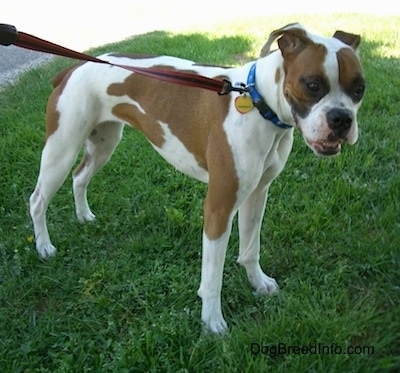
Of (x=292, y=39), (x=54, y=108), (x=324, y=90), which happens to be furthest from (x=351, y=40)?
(x=54, y=108)

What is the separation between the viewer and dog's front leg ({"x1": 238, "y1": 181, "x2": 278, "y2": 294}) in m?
3.22

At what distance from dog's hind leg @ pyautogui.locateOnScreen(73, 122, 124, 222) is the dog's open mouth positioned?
1717 mm

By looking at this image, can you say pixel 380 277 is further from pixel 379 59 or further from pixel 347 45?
Result: pixel 379 59

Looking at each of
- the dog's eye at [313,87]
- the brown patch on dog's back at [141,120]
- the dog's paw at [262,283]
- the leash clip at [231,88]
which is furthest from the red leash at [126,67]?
the dog's paw at [262,283]

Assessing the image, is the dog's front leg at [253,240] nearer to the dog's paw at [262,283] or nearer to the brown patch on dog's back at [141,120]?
the dog's paw at [262,283]

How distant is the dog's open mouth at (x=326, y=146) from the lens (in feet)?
8.07

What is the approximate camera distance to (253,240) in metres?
3.29

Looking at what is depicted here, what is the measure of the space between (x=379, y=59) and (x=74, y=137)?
4691 mm

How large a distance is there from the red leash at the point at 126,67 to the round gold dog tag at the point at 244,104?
0.04 m

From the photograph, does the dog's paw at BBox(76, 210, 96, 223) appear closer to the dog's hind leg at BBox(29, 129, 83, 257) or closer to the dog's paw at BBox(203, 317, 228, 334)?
the dog's hind leg at BBox(29, 129, 83, 257)

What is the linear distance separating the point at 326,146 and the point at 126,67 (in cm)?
124

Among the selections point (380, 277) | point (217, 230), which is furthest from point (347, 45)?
point (380, 277)

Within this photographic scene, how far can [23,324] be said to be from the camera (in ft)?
10.2

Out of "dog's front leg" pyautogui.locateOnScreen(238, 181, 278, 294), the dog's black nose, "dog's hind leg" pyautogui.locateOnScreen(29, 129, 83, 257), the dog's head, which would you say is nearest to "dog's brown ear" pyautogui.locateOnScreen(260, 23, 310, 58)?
the dog's head
